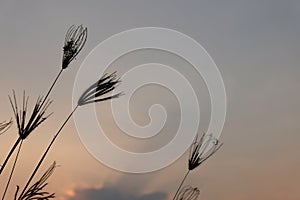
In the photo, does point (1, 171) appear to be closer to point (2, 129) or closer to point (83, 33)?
point (2, 129)

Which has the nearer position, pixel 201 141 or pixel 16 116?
pixel 16 116

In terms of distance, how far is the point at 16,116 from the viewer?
3938 mm

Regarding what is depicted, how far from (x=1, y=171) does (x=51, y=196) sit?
1.11 metres

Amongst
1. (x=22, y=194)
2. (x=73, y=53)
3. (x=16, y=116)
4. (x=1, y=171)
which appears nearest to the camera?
(x=1, y=171)

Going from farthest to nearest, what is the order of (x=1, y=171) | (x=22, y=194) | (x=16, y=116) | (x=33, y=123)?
(x=16, y=116), (x=33, y=123), (x=22, y=194), (x=1, y=171)

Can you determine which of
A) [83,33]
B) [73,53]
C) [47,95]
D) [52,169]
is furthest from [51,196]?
[83,33]

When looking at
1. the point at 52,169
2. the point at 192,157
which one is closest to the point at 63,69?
the point at 52,169

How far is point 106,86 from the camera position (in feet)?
13.6

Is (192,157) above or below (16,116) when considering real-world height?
above

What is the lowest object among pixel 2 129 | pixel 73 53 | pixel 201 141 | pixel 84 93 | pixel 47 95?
pixel 2 129

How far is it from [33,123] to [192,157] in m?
2.09

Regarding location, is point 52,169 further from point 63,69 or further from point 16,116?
point 63,69

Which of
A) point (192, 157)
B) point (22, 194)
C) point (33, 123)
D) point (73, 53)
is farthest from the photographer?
point (192, 157)

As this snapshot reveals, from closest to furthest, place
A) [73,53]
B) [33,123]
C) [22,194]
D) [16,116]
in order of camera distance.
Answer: [22,194], [33,123], [16,116], [73,53]
